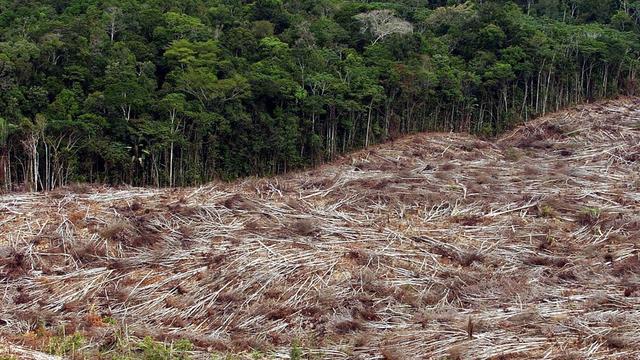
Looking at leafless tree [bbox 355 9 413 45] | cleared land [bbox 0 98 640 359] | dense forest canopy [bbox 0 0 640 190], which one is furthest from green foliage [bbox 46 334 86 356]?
leafless tree [bbox 355 9 413 45]

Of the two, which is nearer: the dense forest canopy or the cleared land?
the cleared land

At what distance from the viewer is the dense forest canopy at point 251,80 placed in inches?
540

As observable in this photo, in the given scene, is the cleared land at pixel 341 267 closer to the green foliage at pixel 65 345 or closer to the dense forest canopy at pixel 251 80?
the green foliage at pixel 65 345

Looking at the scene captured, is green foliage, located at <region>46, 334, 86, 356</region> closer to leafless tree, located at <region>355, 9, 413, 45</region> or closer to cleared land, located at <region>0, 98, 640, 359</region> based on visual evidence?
cleared land, located at <region>0, 98, 640, 359</region>

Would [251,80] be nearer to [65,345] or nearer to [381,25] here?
[381,25]

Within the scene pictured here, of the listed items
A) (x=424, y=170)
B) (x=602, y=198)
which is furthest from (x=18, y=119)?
(x=602, y=198)

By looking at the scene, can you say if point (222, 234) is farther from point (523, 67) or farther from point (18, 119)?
point (523, 67)

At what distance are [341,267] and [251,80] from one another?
347 inches

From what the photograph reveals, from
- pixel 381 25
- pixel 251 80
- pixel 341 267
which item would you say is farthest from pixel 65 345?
pixel 381 25

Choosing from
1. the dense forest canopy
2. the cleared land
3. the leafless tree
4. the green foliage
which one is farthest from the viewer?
the leafless tree

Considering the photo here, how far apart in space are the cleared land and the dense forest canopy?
11.4ft

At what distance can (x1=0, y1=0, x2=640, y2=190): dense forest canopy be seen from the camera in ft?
45.0

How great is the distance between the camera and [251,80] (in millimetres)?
15391

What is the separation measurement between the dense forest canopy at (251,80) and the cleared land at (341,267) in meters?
3.47
